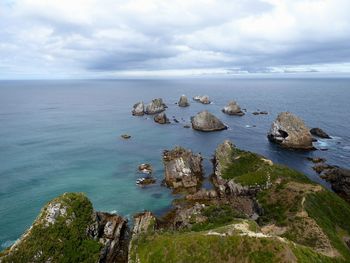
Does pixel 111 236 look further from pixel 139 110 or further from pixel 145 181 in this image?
pixel 139 110

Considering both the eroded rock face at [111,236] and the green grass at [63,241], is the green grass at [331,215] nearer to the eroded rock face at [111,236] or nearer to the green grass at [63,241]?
the eroded rock face at [111,236]

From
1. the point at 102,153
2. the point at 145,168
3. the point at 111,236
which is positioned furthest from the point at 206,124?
the point at 111,236

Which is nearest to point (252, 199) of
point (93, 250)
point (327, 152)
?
point (93, 250)

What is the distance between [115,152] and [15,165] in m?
33.1

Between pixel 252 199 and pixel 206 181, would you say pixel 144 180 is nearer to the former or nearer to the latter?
pixel 206 181

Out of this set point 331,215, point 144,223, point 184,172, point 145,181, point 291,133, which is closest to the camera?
point 144,223

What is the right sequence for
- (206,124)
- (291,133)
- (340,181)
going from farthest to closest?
(206,124) < (291,133) < (340,181)

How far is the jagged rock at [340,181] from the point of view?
7800 cm

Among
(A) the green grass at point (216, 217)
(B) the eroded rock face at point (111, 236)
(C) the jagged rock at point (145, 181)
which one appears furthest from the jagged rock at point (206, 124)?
(B) the eroded rock face at point (111, 236)

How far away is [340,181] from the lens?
8144cm

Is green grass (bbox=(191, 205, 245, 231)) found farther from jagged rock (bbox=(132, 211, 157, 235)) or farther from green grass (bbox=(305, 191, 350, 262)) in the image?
green grass (bbox=(305, 191, 350, 262))

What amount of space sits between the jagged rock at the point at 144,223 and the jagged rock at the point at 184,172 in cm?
1937

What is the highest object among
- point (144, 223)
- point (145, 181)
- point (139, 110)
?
point (144, 223)

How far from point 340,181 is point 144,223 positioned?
56.2 meters
